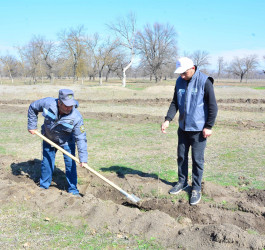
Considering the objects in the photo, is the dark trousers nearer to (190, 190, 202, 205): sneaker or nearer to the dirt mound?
(190, 190, 202, 205): sneaker

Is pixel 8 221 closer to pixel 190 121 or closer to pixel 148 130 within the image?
pixel 190 121

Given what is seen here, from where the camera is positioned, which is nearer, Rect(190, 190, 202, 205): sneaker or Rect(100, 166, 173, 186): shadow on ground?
Rect(190, 190, 202, 205): sneaker

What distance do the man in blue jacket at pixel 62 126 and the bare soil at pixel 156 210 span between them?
1.95 feet

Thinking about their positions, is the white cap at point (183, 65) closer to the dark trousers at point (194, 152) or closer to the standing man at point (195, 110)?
the standing man at point (195, 110)

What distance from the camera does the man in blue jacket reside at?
4.20m

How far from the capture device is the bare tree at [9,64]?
61.4m

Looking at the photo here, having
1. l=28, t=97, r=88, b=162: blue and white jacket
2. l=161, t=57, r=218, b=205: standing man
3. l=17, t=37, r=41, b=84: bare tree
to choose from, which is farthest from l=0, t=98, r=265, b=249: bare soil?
l=17, t=37, r=41, b=84: bare tree

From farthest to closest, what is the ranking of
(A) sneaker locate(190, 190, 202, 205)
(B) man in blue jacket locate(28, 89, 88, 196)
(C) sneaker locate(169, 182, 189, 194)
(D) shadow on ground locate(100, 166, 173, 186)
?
(D) shadow on ground locate(100, 166, 173, 186) < (C) sneaker locate(169, 182, 189, 194) < (A) sneaker locate(190, 190, 202, 205) < (B) man in blue jacket locate(28, 89, 88, 196)

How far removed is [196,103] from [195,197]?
1.60 metres

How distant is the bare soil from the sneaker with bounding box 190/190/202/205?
9 cm

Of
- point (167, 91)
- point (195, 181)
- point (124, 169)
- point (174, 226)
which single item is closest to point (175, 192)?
point (195, 181)

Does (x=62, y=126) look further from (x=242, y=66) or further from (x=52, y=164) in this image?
(x=242, y=66)

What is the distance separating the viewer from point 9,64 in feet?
228

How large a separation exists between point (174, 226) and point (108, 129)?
7203mm
